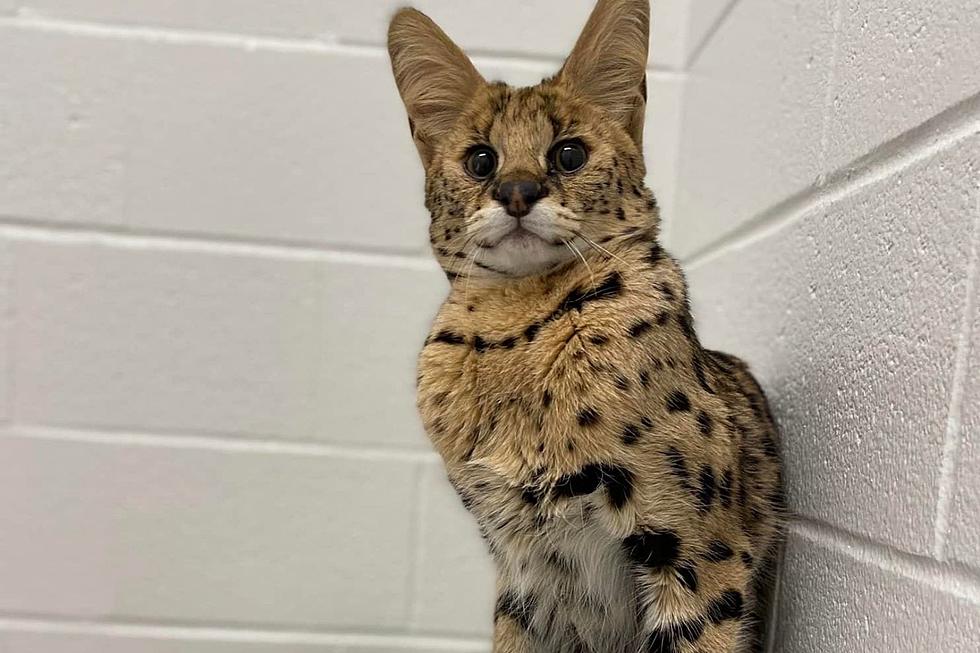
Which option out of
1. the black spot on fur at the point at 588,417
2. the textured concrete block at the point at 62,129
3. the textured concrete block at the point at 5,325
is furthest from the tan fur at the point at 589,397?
the textured concrete block at the point at 5,325

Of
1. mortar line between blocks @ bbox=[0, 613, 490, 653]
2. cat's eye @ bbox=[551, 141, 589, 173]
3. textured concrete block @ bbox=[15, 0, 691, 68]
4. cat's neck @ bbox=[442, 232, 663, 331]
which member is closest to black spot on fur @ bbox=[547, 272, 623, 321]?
cat's neck @ bbox=[442, 232, 663, 331]

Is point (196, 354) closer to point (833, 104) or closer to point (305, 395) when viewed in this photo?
point (305, 395)

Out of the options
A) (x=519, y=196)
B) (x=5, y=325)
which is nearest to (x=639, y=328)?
(x=519, y=196)

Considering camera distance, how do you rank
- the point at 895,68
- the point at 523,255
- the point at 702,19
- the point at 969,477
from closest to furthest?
the point at 969,477 < the point at 895,68 < the point at 523,255 < the point at 702,19

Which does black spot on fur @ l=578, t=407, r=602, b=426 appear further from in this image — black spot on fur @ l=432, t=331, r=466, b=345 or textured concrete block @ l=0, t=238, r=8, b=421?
textured concrete block @ l=0, t=238, r=8, b=421

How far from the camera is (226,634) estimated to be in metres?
1.29

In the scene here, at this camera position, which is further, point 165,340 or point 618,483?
point 165,340

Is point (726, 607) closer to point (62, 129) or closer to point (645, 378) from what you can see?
point (645, 378)

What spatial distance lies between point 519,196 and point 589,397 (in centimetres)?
17

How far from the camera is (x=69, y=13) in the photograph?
1191mm

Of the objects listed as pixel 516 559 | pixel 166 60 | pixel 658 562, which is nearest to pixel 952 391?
pixel 658 562

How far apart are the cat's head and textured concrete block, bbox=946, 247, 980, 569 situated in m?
0.31

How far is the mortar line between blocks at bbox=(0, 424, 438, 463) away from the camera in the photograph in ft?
4.07

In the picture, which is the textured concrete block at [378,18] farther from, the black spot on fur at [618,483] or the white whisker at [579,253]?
the black spot on fur at [618,483]
